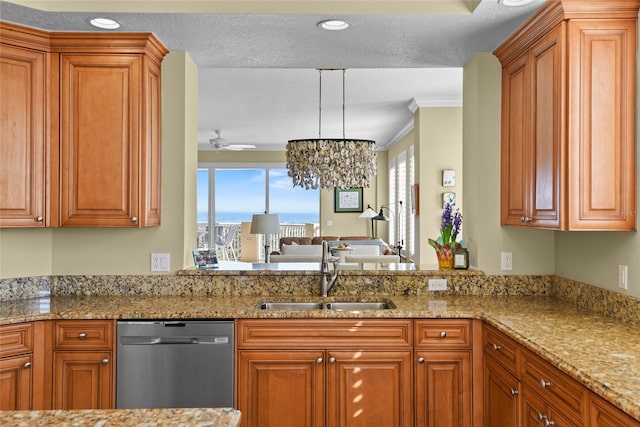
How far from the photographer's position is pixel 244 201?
10.4 metres

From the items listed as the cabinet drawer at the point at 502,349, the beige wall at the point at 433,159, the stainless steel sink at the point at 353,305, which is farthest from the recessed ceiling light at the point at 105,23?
the beige wall at the point at 433,159

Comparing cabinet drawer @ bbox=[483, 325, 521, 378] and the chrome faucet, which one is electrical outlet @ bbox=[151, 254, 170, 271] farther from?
cabinet drawer @ bbox=[483, 325, 521, 378]

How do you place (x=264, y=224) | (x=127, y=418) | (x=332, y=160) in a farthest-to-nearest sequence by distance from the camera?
(x=264, y=224) → (x=332, y=160) → (x=127, y=418)

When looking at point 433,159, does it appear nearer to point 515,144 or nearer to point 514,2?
point 515,144

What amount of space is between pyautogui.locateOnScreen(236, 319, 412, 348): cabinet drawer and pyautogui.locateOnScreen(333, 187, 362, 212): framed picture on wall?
747 cm

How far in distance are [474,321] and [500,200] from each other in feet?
2.95

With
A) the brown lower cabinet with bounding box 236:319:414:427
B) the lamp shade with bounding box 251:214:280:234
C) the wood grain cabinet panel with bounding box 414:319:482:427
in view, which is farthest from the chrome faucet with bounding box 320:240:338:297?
the lamp shade with bounding box 251:214:280:234

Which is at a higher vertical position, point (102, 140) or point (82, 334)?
point (102, 140)

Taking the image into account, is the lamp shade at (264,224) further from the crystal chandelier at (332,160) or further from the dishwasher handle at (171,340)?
the dishwasher handle at (171,340)

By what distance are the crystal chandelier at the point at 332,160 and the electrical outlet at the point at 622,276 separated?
2.88m

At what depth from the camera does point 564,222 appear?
7.89ft

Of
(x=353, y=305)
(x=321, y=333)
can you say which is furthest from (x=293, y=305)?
(x=321, y=333)

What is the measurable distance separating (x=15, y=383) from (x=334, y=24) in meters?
2.43

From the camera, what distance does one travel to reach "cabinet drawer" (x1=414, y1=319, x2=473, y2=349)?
107 inches
